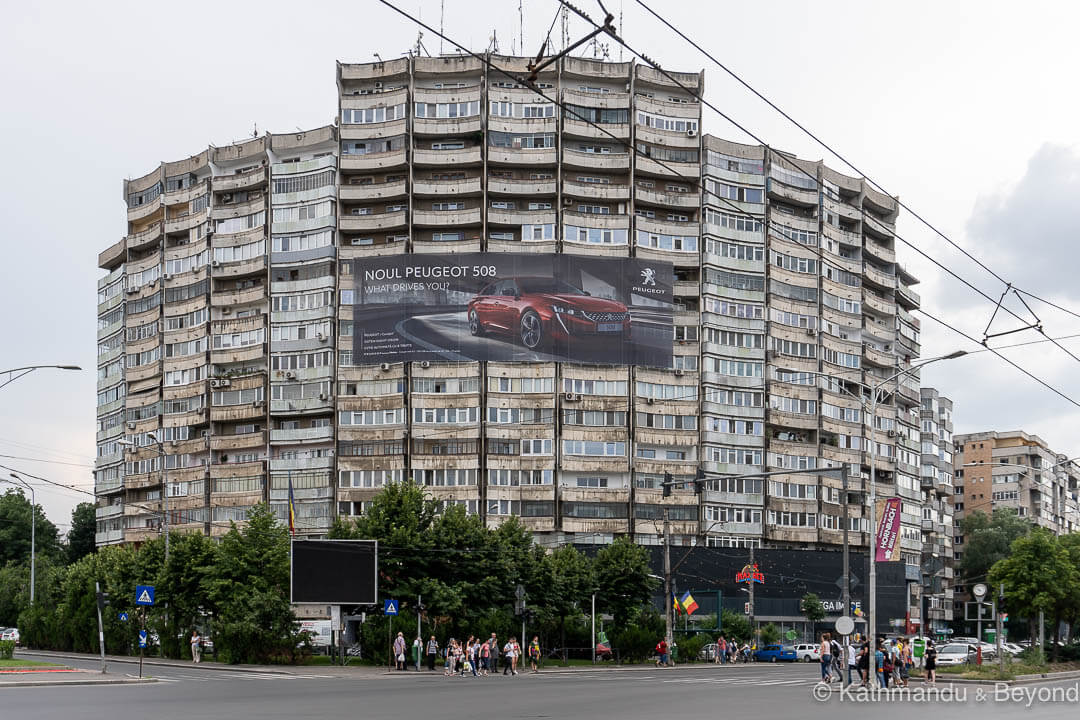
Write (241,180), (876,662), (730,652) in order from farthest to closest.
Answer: (241,180)
(730,652)
(876,662)

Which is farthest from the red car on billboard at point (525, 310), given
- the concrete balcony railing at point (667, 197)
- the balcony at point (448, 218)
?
the concrete balcony railing at point (667, 197)

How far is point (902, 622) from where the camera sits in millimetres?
112875

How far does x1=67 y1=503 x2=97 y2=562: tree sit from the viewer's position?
137m

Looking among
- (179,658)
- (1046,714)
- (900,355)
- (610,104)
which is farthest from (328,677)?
(900,355)

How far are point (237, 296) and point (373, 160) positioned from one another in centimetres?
1651

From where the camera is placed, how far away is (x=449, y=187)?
105 meters

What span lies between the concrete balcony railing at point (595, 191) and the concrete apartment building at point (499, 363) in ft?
0.60

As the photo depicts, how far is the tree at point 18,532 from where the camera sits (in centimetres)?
13525

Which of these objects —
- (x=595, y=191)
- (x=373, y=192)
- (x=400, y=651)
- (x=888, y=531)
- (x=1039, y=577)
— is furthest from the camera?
(x=595, y=191)

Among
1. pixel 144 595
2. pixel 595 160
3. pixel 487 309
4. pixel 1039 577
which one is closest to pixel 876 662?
pixel 1039 577

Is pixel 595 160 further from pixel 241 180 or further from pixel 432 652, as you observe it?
pixel 432 652

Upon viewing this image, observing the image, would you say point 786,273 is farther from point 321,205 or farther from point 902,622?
point 321,205

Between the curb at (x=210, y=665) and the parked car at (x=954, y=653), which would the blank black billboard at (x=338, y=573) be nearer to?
the curb at (x=210, y=665)

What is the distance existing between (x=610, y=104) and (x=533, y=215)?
1157 cm
